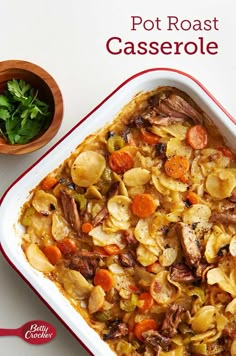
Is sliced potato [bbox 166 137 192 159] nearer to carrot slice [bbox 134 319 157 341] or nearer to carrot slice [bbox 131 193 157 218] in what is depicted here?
carrot slice [bbox 131 193 157 218]

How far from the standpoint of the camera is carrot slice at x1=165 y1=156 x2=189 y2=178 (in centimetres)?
354

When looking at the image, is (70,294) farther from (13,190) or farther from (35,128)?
(35,128)

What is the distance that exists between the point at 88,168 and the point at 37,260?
486 mm

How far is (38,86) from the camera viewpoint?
3.67 metres

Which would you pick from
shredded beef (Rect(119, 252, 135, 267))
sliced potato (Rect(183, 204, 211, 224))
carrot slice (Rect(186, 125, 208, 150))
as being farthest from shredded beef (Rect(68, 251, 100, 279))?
carrot slice (Rect(186, 125, 208, 150))

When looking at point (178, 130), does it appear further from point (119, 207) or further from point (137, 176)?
point (119, 207)

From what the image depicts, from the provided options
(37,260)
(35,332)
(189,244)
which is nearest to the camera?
(189,244)

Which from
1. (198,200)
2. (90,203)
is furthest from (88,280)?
(198,200)

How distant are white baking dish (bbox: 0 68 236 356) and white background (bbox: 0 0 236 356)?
259 millimetres

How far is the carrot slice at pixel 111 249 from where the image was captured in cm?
357

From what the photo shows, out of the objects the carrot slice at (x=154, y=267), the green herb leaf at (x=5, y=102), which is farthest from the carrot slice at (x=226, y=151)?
the green herb leaf at (x=5, y=102)

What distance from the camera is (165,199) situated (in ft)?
11.7

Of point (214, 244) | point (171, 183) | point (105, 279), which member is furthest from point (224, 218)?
point (105, 279)

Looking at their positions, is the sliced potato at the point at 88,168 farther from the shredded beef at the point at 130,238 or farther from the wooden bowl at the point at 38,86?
the shredded beef at the point at 130,238
